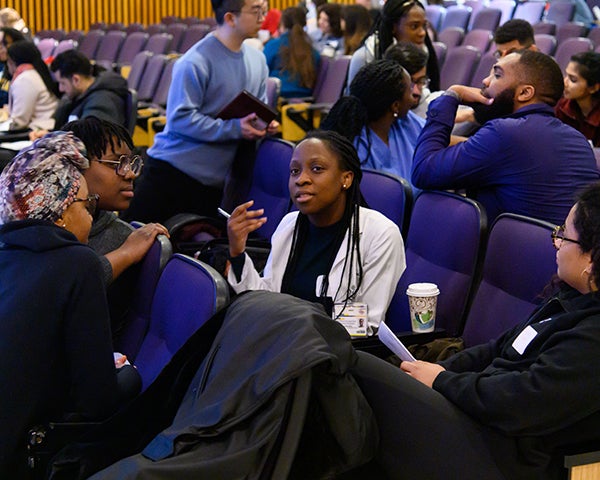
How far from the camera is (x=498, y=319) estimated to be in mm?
2561

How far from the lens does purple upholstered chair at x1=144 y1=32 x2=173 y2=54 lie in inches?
432

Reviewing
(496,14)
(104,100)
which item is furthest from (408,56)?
(496,14)

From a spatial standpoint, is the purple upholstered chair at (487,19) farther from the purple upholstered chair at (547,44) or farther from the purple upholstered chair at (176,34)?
the purple upholstered chair at (176,34)

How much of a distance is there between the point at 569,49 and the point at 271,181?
4.21 metres

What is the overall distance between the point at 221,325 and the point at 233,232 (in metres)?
0.79

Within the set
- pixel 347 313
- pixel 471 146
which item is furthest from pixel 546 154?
pixel 347 313

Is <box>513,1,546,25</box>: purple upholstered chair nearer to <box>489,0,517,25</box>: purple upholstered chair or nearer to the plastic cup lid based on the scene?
<box>489,0,517,25</box>: purple upholstered chair

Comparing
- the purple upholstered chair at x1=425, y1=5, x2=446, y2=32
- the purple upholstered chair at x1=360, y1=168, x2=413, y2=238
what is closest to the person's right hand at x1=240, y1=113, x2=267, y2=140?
the purple upholstered chair at x1=360, y1=168, x2=413, y2=238

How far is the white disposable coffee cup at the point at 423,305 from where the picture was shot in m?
2.61

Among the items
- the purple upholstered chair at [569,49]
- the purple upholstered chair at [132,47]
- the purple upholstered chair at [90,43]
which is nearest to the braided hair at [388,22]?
the purple upholstered chair at [569,49]

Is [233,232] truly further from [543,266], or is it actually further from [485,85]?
[485,85]

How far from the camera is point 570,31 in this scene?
857cm

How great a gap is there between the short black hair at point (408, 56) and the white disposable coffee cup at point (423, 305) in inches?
64.4

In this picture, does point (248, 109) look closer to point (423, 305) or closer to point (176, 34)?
point (423, 305)
